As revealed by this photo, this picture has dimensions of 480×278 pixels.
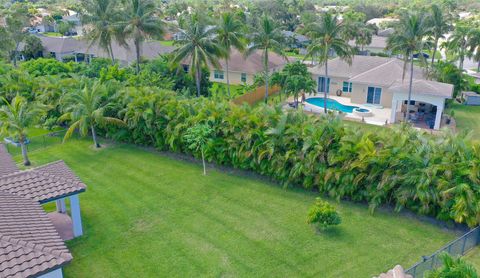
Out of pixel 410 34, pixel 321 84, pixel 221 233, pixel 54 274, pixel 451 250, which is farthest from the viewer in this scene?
pixel 321 84

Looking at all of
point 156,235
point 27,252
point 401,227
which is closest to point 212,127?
point 156,235

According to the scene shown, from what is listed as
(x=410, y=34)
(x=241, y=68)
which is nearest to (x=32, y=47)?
(x=241, y=68)

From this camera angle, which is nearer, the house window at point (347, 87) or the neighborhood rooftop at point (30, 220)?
the neighborhood rooftop at point (30, 220)

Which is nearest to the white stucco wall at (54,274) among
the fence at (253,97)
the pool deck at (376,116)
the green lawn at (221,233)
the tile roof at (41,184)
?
the green lawn at (221,233)

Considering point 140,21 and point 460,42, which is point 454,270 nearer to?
point 140,21

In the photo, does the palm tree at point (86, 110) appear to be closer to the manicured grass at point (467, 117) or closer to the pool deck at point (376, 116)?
the pool deck at point (376, 116)

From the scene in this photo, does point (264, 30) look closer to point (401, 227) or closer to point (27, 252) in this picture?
point (401, 227)

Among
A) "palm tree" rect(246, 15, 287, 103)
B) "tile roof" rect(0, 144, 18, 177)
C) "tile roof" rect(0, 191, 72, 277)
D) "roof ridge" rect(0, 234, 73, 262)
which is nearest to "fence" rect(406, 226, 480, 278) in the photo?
"roof ridge" rect(0, 234, 73, 262)
